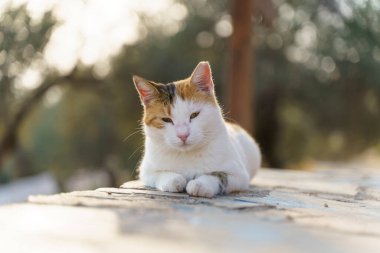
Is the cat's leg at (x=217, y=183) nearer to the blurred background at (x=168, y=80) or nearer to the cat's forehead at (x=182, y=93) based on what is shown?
the cat's forehead at (x=182, y=93)

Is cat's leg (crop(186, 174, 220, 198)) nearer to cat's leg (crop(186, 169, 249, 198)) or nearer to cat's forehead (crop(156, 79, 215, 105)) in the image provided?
cat's leg (crop(186, 169, 249, 198))

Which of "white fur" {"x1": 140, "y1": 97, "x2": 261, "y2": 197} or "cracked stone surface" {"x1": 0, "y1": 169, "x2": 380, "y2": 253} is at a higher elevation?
"white fur" {"x1": 140, "y1": 97, "x2": 261, "y2": 197}

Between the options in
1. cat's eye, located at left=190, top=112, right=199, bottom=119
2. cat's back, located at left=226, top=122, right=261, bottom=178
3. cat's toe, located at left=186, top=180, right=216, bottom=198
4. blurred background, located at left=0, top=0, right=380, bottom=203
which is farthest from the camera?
blurred background, located at left=0, top=0, right=380, bottom=203

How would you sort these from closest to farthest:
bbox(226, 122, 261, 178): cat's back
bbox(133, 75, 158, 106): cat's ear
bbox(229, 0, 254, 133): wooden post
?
bbox(133, 75, 158, 106): cat's ear → bbox(226, 122, 261, 178): cat's back → bbox(229, 0, 254, 133): wooden post

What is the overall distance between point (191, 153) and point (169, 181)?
9.5 inches

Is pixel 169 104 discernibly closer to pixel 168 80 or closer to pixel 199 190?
pixel 199 190

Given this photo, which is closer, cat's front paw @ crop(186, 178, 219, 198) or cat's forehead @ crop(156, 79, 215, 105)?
cat's front paw @ crop(186, 178, 219, 198)

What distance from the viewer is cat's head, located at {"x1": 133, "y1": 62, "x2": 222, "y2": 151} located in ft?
8.45

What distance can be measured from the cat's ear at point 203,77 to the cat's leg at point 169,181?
0.51 metres

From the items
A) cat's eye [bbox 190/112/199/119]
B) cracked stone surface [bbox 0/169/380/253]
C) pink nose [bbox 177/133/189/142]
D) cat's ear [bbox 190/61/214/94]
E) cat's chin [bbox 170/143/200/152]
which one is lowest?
cracked stone surface [bbox 0/169/380/253]

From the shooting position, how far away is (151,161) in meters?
2.82

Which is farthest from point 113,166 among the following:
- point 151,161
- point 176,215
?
point 176,215

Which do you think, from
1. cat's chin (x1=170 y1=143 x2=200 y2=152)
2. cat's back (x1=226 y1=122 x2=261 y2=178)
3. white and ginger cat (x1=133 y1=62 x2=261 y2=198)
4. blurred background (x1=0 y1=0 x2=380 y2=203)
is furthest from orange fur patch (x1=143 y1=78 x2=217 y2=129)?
blurred background (x1=0 y1=0 x2=380 y2=203)

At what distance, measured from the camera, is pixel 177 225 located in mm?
1726
